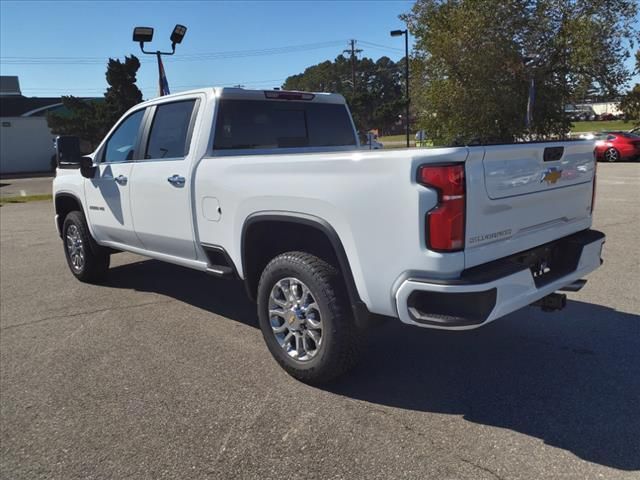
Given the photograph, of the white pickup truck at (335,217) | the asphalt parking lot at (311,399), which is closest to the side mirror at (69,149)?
the white pickup truck at (335,217)

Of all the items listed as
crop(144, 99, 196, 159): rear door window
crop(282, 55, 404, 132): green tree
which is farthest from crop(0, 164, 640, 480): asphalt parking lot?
crop(282, 55, 404, 132): green tree

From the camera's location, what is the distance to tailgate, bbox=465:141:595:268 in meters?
2.94

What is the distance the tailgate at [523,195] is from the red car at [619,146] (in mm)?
19602

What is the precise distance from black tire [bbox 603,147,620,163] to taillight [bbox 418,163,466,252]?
854 inches

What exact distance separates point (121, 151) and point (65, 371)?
2.32 metres

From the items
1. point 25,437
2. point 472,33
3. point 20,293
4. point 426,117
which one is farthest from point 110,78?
point 25,437

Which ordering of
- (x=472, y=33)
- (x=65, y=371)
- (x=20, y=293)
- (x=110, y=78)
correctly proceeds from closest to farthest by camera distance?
(x=65, y=371) < (x=20, y=293) < (x=472, y=33) < (x=110, y=78)

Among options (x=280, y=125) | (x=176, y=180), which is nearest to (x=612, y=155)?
(x=280, y=125)

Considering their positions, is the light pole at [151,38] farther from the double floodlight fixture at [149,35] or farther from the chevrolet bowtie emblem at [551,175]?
the chevrolet bowtie emblem at [551,175]

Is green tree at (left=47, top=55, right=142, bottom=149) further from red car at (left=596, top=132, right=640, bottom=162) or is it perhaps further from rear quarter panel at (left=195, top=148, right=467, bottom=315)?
rear quarter panel at (left=195, top=148, right=467, bottom=315)

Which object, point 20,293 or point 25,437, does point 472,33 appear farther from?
point 25,437

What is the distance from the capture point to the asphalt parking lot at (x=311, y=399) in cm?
284

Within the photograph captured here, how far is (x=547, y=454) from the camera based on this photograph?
282cm

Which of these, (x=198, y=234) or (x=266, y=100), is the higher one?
(x=266, y=100)
